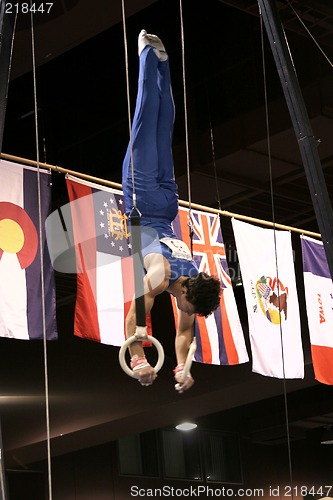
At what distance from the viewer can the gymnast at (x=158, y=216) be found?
3.38m

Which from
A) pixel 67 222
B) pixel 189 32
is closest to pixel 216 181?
pixel 189 32

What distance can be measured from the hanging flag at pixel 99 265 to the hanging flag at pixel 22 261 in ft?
0.69

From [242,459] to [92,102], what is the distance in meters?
5.15

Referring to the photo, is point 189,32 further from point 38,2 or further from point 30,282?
point 30,282

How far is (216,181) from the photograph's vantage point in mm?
8367

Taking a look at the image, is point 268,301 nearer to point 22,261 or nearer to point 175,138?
point 22,261

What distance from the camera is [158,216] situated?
3.57 m

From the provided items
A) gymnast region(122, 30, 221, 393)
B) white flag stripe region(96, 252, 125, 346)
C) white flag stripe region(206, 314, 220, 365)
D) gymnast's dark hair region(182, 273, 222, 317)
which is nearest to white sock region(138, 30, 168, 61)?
gymnast region(122, 30, 221, 393)

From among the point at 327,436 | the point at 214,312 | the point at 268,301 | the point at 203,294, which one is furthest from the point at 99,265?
the point at 327,436

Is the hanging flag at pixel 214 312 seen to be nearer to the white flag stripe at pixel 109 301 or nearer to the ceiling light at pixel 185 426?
the white flag stripe at pixel 109 301

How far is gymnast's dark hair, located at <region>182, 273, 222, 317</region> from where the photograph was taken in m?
3.36

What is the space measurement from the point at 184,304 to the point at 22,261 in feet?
8.21

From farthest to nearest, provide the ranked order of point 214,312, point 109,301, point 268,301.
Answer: point 268,301 → point 214,312 → point 109,301

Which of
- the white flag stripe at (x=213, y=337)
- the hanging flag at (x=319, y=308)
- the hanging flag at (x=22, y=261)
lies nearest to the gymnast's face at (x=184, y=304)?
the hanging flag at (x=22, y=261)
